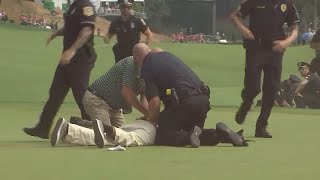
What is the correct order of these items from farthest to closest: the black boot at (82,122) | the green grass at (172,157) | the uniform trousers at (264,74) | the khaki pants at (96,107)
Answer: the uniform trousers at (264,74) < the khaki pants at (96,107) < the black boot at (82,122) < the green grass at (172,157)

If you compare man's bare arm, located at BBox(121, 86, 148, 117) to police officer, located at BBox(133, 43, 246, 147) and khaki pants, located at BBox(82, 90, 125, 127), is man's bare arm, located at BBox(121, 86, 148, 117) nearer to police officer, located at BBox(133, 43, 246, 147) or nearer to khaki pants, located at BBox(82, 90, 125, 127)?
police officer, located at BBox(133, 43, 246, 147)

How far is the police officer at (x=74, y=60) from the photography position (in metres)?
8.28

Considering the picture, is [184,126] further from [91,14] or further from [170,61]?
[91,14]

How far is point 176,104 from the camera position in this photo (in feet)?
25.2

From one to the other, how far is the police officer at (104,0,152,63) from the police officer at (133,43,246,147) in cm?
432

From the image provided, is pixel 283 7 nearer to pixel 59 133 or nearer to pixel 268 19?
pixel 268 19

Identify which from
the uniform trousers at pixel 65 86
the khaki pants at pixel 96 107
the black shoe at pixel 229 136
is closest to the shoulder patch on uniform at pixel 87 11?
the uniform trousers at pixel 65 86

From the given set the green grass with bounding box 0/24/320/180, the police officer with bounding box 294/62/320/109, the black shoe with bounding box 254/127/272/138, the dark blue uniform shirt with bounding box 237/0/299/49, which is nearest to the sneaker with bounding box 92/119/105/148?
the green grass with bounding box 0/24/320/180

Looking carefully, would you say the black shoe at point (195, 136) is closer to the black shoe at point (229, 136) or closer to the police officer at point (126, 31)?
the black shoe at point (229, 136)

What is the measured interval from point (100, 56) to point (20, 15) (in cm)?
4023

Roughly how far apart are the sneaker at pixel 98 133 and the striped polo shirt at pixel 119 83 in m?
0.80

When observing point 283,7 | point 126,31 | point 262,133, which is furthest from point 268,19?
point 126,31

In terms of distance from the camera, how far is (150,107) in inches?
303

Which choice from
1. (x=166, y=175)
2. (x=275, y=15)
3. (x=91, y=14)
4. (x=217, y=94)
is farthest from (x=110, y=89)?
(x=217, y=94)
